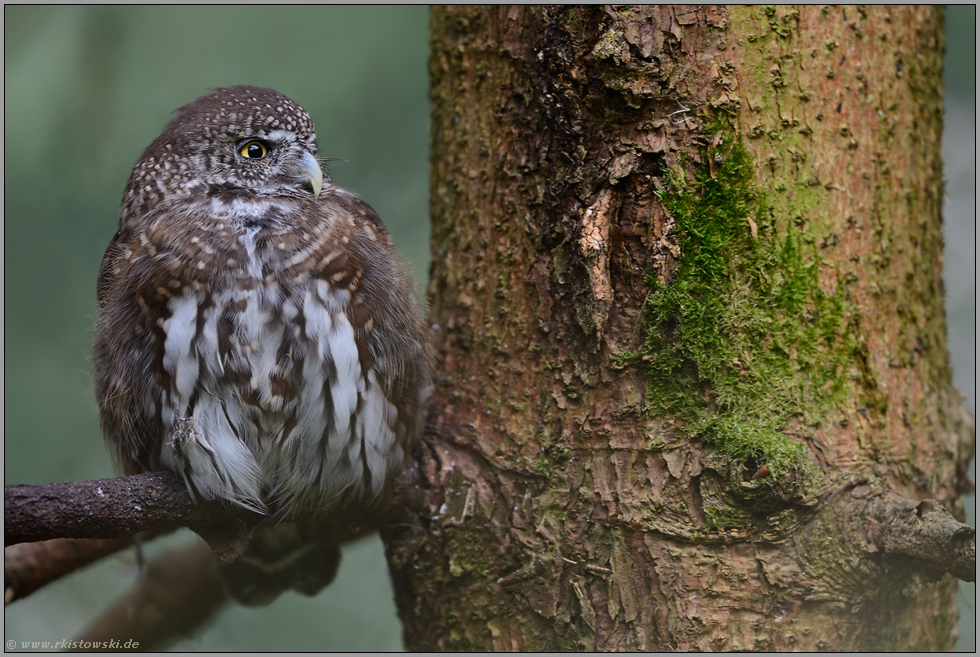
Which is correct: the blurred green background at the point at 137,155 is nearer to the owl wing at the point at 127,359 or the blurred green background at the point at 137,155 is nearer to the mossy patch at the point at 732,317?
the owl wing at the point at 127,359

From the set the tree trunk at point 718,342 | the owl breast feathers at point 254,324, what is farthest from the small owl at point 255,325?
the tree trunk at point 718,342

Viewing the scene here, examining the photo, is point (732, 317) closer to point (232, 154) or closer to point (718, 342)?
point (718, 342)

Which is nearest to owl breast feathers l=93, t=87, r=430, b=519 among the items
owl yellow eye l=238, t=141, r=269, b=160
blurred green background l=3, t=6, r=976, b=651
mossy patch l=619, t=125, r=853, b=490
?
owl yellow eye l=238, t=141, r=269, b=160

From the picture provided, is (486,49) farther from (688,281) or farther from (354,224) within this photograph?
(688,281)

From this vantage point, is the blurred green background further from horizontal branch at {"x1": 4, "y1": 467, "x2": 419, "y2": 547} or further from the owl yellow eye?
horizontal branch at {"x1": 4, "y1": 467, "x2": 419, "y2": 547}

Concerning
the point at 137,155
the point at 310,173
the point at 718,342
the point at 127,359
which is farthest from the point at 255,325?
the point at 137,155

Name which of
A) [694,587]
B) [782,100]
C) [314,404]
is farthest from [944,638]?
[314,404]

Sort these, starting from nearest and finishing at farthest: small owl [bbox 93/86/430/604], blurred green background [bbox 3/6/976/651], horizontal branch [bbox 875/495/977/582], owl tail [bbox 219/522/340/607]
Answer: horizontal branch [bbox 875/495/977/582] < small owl [bbox 93/86/430/604] < owl tail [bbox 219/522/340/607] < blurred green background [bbox 3/6/976/651]
